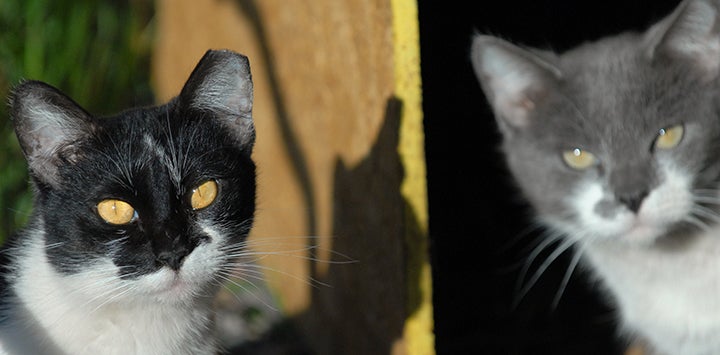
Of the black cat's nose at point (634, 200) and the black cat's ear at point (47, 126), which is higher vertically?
the black cat's ear at point (47, 126)

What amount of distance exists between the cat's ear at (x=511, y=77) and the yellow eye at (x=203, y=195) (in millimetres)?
654

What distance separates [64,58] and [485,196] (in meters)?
1.52

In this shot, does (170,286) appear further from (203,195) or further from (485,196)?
(485,196)

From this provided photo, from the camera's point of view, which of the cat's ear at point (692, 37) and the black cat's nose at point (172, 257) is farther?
the cat's ear at point (692, 37)

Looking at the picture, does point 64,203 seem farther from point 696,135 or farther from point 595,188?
point 696,135

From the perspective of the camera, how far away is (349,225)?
81.9 inches

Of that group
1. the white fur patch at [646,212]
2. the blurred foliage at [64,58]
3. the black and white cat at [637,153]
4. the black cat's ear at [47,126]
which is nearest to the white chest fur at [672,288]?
the black and white cat at [637,153]

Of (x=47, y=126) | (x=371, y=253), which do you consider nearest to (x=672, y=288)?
(x=371, y=253)

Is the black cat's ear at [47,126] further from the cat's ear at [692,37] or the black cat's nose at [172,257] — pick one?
the cat's ear at [692,37]

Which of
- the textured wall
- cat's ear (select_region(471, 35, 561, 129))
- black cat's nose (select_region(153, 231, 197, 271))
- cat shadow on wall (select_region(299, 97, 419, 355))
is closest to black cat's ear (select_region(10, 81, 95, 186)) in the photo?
black cat's nose (select_region(153, 231, 197, 271))

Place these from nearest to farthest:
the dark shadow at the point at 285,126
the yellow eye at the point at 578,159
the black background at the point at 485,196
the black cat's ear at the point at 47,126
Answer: the black cat's ear at the point at 47,126 → the yellow eye at the point at 578,159 → the dark shadow at the point at 285,126 → the black background at the point at 485,196

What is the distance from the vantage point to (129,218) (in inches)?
54.3

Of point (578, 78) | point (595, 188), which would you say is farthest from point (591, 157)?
point (578, 78)

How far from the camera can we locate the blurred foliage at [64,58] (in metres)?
2.62
